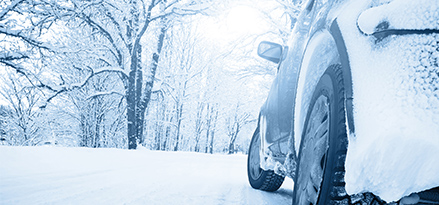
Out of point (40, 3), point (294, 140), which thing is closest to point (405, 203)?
point (294, 140)

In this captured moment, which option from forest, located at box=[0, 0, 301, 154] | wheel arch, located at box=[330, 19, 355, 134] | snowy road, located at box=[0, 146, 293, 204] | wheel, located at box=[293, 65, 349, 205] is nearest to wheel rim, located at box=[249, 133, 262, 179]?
snowy road, located at box=[0, 146, 293, 204]

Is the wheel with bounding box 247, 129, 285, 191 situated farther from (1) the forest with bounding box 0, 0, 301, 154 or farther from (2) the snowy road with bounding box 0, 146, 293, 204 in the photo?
(1) the forest with bounding box 0, 0, 301, 154

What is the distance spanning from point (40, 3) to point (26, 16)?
19.9 inches

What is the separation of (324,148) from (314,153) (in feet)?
0.30

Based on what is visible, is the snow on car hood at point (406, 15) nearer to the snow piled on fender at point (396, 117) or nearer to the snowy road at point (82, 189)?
the snow piled on fender at point (396, 117)

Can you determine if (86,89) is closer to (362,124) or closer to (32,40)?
(32,40)

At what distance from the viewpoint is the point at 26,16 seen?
7.75 meters

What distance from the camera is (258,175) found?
3092 mm

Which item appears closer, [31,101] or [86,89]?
[86,89]

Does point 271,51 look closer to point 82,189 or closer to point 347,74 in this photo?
point 347,74

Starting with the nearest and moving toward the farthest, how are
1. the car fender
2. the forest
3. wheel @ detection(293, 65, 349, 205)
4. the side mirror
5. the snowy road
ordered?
1. wheel @ detection(293, 65, 349, 205)
2. the car fender
3. the snowy road
4. the side mirror
5. the forest

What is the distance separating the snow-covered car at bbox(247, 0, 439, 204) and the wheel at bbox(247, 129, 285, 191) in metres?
1.67

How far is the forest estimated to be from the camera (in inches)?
323

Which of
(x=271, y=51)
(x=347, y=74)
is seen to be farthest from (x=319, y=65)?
(x=271, y=51)
